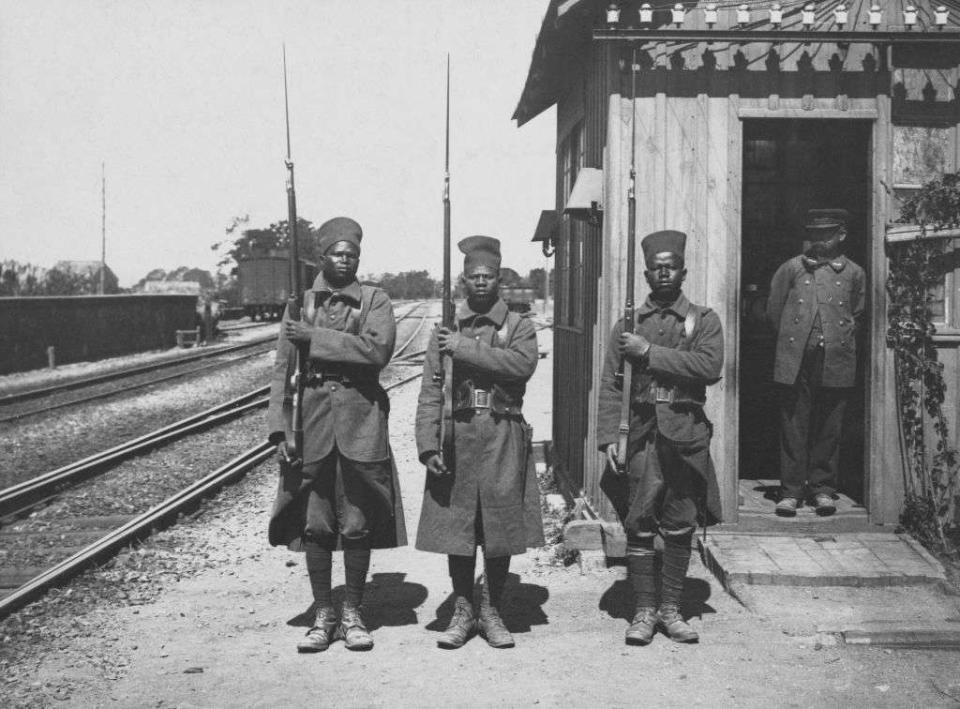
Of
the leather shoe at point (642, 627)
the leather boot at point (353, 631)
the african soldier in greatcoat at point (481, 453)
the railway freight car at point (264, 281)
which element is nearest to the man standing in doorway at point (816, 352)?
the leather shoe at point (642, 627)

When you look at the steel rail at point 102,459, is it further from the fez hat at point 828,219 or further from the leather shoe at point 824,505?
the fez hat at point 828,219

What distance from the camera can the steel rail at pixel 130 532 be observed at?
18.3ft

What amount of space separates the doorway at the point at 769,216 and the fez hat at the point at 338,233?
14.9 feet

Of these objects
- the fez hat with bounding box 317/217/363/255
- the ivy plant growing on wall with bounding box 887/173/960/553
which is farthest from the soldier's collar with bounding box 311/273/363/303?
the ivy plant growing on wall with bounding box 887/173/960/553

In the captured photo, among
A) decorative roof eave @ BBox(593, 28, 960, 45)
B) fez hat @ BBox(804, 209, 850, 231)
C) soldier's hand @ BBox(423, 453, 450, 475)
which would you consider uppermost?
decorative roof eave @ BBox(593, 28, 960, 45)

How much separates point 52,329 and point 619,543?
68.9ft

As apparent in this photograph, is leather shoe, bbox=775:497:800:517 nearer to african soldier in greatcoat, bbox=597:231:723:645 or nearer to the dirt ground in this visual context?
the dirt ground

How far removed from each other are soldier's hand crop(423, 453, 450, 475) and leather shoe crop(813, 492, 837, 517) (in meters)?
3.04

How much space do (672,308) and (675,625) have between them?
63.7 inches

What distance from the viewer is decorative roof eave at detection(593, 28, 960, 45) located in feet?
19.0

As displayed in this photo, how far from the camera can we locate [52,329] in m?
23.4

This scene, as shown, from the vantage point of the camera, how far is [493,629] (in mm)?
4742

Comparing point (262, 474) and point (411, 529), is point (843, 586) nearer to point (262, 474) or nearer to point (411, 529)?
point (411, 529)

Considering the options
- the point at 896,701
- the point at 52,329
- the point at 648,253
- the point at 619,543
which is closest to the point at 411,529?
the point at 619,543
